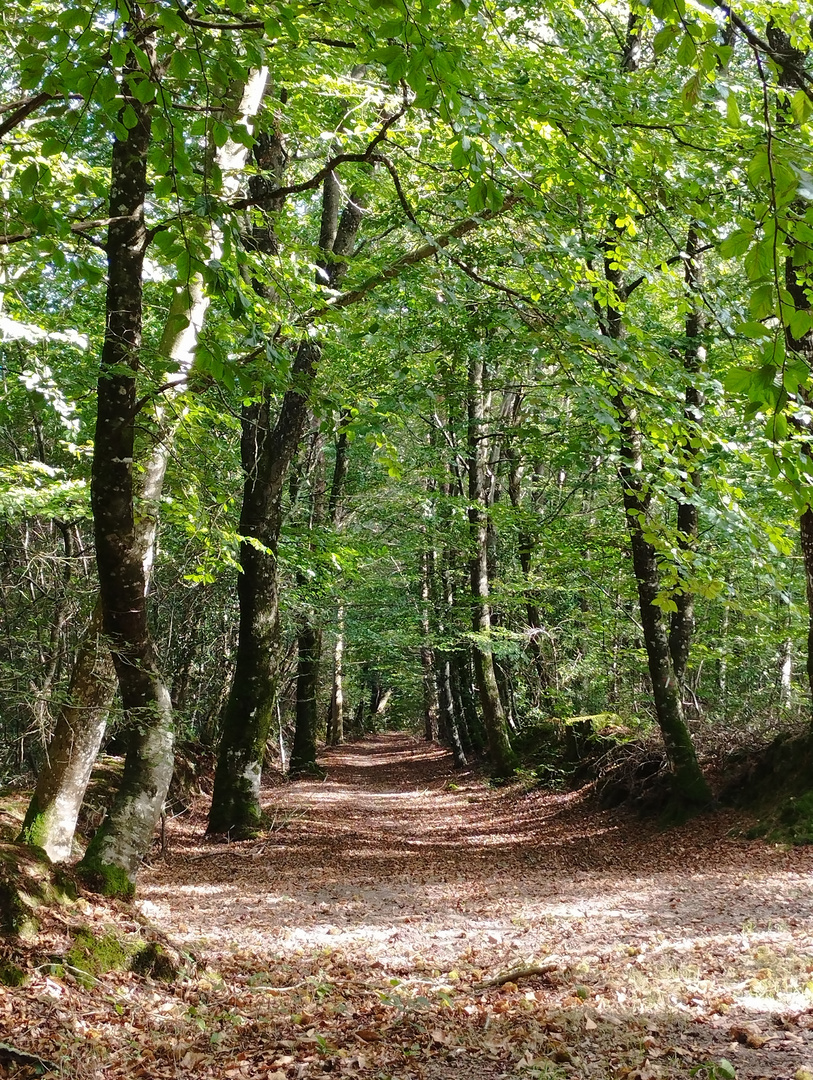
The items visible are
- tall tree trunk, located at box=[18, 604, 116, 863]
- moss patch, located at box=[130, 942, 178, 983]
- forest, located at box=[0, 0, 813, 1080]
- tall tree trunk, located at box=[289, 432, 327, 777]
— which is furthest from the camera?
tall tree trunk, located at box=[289, 432, 327, 777]

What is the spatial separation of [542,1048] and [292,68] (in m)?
8.39

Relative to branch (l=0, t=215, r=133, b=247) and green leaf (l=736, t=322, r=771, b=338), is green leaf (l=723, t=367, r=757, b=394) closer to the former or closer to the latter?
green leaf (l=736, t=322, r=771, b=338)

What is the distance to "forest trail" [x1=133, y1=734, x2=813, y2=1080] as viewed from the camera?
3.88 m

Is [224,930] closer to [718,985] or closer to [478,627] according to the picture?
[718,985]

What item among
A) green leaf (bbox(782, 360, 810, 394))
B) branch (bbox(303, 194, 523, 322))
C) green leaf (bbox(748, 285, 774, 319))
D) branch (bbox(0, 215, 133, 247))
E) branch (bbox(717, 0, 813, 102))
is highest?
branch (bbox(303, 194, 523, 322))

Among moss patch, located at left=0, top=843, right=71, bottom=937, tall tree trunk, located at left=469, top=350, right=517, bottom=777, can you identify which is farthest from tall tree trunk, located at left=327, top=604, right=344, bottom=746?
moss patch, located at left=0, top=843, right=71, bottom=937

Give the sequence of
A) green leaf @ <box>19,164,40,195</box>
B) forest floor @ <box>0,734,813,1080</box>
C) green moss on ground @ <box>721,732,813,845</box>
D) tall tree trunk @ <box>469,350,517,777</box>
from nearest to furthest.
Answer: green leaf @ <box>19,164,40,195</box> < forest floor @ <box>0,734,813,1080</box> < green moss on ground @ <box>721,732,813,845</box> < tall tree trunk @ <box>469,350,517,777</box>

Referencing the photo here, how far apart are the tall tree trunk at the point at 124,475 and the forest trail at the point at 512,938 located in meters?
2.03

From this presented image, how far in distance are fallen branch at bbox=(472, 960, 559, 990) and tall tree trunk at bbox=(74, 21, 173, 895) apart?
2.83m

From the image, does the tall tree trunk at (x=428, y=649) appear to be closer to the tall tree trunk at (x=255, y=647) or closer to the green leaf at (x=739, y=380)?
the tall tree trunk at (x=255, y=647)

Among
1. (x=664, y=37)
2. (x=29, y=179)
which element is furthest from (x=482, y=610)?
(x=664, y=37)

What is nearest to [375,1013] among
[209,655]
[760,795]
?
[760,795]

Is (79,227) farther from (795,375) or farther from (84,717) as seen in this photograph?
(795,375)

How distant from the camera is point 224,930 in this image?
6668mm
